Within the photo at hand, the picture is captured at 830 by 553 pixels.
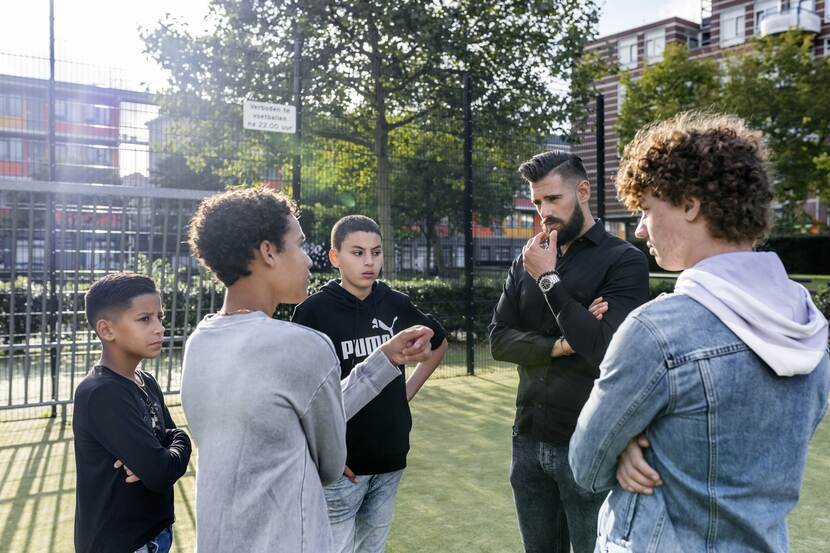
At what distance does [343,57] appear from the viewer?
12945mm

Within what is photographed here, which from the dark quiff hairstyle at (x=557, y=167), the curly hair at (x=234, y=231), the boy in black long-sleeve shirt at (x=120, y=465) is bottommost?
the boy in black long-sleeve shirt at (x=120, y=465)

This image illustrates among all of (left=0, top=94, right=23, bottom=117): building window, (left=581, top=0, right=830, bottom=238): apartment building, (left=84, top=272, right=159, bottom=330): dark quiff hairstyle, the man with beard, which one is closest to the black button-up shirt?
the man with beard

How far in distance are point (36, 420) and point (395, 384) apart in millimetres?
5343

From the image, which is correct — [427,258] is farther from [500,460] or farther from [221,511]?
[221,511]

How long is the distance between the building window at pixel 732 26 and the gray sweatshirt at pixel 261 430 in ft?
151

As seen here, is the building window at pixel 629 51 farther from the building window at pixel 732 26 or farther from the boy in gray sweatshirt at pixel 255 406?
the boy in gray sweatshirt at pixel 255 406

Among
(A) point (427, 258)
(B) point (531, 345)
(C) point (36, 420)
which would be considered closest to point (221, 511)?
(B) point (531, 345)

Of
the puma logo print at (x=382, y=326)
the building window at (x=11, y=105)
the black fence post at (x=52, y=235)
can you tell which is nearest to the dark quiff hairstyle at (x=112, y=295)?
the puma logo print at (x=382, y=326)

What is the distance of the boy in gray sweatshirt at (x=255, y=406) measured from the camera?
1.57 meters

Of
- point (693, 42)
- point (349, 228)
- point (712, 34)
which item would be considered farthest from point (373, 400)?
point (693, 42)

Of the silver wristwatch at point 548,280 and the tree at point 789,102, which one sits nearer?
the silver wristwatch at point 548,280

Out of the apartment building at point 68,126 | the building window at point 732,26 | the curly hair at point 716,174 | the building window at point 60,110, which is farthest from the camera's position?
the building window at point 732,26

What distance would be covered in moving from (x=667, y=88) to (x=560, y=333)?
27.0 meters

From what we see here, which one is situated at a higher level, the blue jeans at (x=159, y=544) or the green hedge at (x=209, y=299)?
the green hedge at (x=209, y=299)
